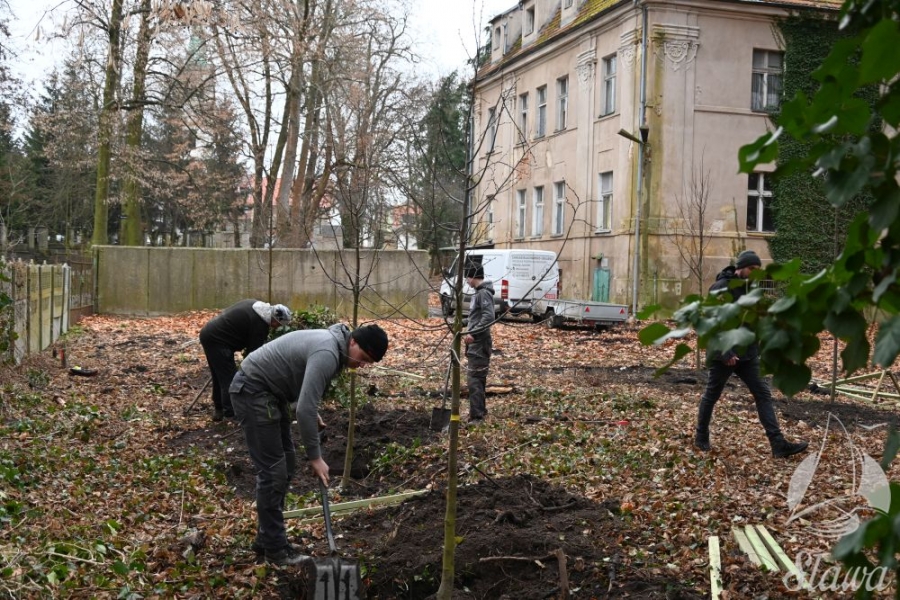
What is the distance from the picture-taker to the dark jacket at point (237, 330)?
9773mm

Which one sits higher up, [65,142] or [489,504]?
Answer: [65,142]

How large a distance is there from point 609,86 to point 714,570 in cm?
2420

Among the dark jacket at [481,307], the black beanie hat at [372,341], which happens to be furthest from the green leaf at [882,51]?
the dark jacket at [481,307]

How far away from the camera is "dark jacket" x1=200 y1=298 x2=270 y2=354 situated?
385 inches

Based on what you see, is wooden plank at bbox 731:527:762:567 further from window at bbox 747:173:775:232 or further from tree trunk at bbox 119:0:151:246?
window at bbox 747:173:775:232

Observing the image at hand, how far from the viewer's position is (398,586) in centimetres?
536

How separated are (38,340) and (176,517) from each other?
875cm

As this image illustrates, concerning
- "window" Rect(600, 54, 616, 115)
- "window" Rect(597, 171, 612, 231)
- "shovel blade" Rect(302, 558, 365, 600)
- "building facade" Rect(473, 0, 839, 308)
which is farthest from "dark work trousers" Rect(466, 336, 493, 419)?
"window" Rect(600, 54, 616, 115)

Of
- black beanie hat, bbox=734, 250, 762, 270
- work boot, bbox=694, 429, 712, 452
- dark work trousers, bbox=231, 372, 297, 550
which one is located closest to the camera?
dark work trousers, bbox=231, 372, 297, 550

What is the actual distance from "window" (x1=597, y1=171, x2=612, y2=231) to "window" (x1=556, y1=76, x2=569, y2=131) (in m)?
3.51

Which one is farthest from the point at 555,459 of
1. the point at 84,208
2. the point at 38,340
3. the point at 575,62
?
the point at 84,208

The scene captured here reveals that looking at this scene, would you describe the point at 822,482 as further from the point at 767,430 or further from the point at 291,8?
the point at 291,8

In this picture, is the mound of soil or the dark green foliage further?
the dark green foliage

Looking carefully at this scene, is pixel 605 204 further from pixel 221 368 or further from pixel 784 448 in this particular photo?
pixel 784 448
